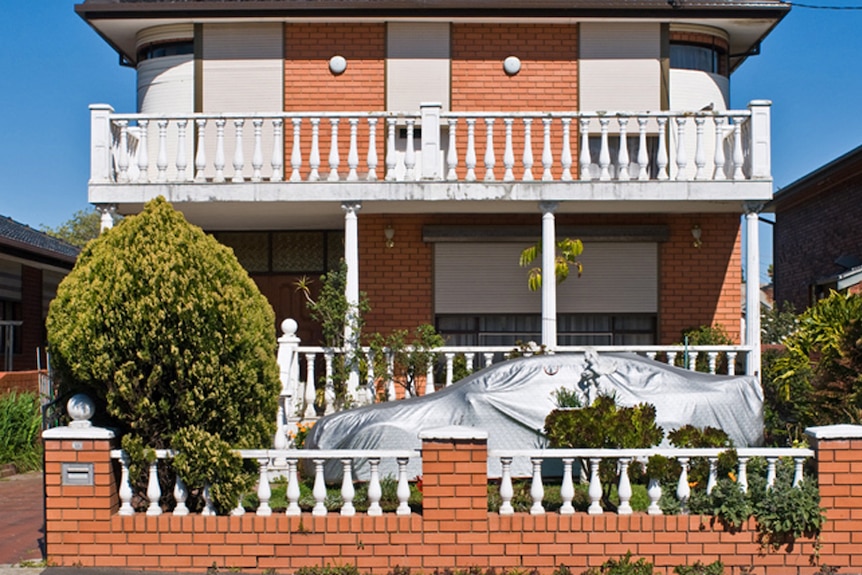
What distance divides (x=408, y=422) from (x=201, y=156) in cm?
572

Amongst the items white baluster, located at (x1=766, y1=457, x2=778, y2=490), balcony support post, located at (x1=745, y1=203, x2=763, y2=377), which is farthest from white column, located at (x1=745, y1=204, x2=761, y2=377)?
white baluster, located at (x1=766, y1=457, x2=778, y2=490)

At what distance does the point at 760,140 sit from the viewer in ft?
46.7

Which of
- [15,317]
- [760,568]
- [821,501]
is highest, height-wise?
[15,317]

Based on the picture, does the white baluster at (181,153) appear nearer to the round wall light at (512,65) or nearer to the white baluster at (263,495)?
the round wall light at (512,65)

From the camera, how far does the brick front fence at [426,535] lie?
8117 mm

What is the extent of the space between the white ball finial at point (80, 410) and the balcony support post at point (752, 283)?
355 inches

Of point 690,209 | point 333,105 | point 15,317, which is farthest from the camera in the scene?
point 15,317

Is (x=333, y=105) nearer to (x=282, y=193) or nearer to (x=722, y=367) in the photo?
(x=282, y=193)

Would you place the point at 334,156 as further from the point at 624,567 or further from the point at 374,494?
the point at 624,567

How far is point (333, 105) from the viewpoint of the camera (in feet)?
54.9

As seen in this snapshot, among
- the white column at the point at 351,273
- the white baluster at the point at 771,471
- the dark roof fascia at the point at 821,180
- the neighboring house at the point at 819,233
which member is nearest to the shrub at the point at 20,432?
the white column at the point at 351,273

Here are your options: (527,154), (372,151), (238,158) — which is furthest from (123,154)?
(527,154)

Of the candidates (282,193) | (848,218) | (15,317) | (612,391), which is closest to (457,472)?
(612,391)

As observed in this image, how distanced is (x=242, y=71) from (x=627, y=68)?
19.7 ft
